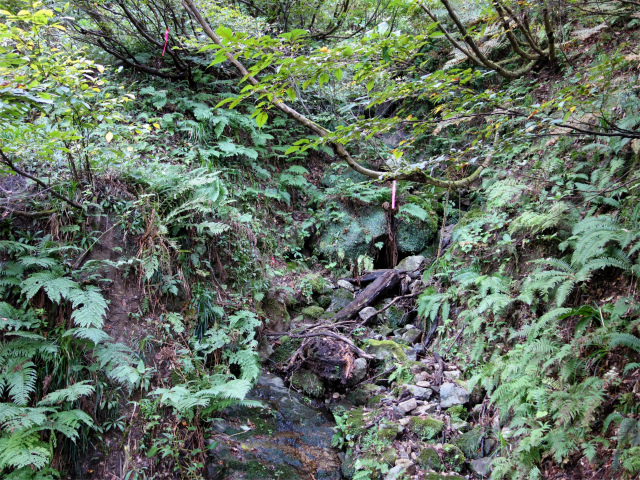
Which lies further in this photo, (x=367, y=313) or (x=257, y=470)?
(x=367, y=313)

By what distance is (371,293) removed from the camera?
6.67 meters

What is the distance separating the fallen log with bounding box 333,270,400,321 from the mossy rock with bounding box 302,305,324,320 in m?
0.32

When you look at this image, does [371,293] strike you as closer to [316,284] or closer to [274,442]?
[316,284]

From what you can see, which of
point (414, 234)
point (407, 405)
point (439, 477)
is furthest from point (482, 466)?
point (414, 234)

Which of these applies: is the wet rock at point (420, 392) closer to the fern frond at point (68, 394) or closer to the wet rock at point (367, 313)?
the wet rock at point (367, 313)

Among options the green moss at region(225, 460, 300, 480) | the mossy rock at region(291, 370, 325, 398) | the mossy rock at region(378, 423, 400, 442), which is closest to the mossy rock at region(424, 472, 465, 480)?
the mossy rock at region(378, 423, 400, 442)

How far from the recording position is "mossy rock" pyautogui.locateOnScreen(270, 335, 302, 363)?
5.57m

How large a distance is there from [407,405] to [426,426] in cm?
42

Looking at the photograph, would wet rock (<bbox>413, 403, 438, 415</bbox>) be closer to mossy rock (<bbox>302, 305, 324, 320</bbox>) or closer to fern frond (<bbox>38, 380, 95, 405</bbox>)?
mossy rock (<bbox>302, 305, 324, 320</bbox>)

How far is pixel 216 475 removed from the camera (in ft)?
11.7

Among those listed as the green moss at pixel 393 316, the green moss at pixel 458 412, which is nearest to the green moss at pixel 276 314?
the green moss at pixel 393 316

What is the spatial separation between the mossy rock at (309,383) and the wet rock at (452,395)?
170 centimetres

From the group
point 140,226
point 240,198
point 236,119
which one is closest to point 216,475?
point 140,226

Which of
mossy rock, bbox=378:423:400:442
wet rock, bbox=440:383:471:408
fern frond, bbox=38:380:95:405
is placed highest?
fern frond, bbox=38:380:95:405
